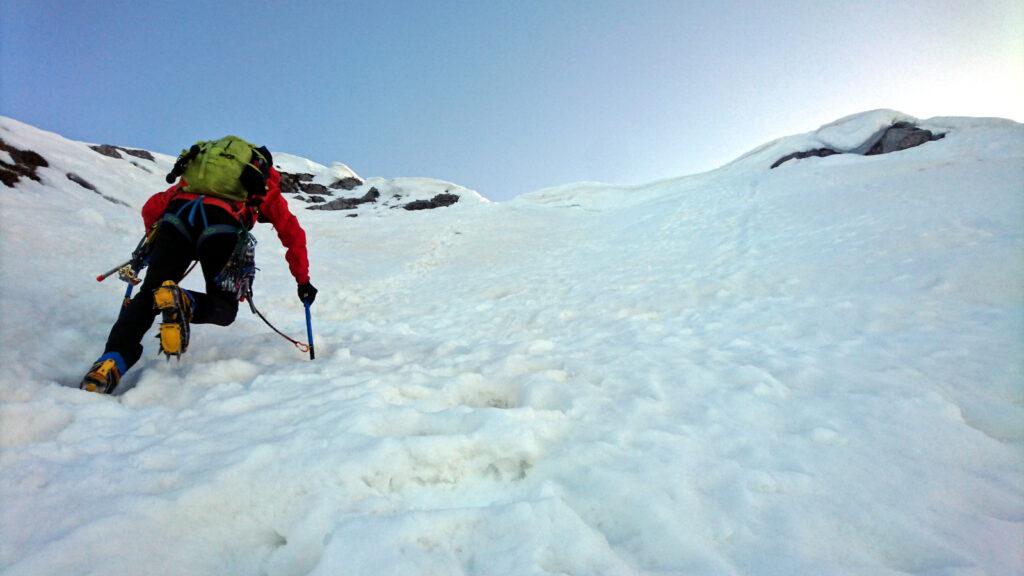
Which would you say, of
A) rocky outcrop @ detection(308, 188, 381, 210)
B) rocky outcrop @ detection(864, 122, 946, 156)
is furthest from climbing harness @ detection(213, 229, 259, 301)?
rocky outcrop @ detection(308, 188, 381, 210)

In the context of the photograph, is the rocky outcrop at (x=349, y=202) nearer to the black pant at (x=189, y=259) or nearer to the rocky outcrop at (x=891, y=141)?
the rocky outcrop at (x=891, y=141)

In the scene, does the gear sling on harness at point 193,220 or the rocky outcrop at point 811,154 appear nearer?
the gear sling on harness at point 193,220

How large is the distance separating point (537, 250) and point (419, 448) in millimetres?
12114

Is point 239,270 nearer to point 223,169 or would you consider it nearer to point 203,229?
point 203,229

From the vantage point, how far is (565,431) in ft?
8.73

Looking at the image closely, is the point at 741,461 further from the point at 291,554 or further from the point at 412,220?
the point at 412,220

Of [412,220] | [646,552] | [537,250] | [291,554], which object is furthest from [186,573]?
[412,220]

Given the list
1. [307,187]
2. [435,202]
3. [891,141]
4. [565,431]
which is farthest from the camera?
[307,187]

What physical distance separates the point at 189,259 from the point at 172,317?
2.23 feet

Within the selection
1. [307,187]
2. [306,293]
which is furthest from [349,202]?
[306,293]

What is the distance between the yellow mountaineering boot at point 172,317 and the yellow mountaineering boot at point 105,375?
0.27 metres

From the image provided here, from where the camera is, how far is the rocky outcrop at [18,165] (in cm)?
838

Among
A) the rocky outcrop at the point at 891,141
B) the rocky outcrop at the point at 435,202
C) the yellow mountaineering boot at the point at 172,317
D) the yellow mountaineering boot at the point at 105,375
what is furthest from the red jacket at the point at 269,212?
the rocky outcrop at the point at 435,202

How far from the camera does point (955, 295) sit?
4.44 m
